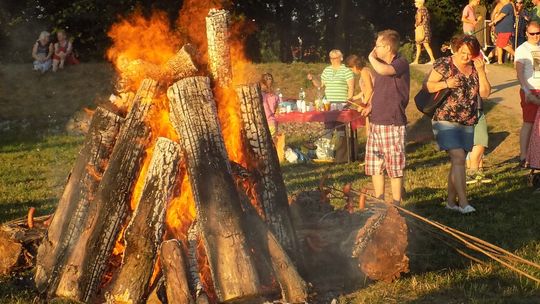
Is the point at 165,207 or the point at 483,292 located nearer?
the point at 165,207

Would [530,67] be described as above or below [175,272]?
above

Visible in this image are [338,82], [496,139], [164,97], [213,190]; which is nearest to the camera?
[213,190]

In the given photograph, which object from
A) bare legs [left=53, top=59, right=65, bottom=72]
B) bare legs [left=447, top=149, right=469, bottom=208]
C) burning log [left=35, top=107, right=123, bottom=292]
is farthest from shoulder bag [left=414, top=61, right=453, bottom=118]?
bare legs [left=53, top=59, right=65, bottom=72]

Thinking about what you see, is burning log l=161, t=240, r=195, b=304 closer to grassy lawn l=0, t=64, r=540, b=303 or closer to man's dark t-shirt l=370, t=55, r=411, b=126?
grassy lawn l=0, t=64, r=540, b=303

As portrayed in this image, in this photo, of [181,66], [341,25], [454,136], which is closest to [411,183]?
[454,136]

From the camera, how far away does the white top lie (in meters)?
11.1

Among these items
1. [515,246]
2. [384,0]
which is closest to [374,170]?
[515,246]

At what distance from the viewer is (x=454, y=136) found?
9242mm

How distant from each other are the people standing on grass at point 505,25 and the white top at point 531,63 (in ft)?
38.9

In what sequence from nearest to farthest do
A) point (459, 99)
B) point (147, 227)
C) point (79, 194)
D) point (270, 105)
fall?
point (147, 227) → point (79, 194) → point (459, 99) → point (270, 105)

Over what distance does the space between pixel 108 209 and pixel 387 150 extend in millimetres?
4189

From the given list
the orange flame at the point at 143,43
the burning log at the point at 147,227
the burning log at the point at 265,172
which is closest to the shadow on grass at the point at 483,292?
the burning log at the point at 265,172

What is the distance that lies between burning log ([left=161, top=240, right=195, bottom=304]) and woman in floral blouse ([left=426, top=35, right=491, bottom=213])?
180 inches

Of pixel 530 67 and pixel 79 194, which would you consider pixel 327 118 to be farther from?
pixel 79 194
